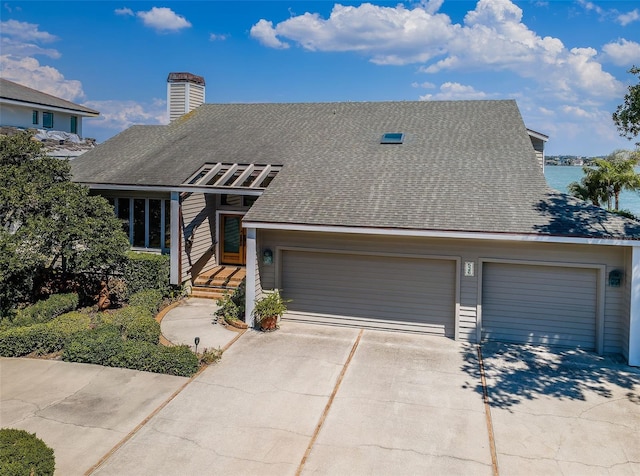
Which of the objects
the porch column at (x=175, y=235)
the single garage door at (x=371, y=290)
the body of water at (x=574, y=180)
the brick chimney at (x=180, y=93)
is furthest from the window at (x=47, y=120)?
the body of water at (x=574, y=180)

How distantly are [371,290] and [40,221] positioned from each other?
7747mm

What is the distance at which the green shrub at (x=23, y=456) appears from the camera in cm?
471

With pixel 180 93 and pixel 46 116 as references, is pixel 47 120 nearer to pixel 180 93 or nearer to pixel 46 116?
pixel 46 116

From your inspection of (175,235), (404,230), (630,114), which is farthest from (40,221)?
(630,114)

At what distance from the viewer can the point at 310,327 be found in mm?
11109

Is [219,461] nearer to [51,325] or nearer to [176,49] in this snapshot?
[51,325]

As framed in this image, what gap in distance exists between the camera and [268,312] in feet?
34.7

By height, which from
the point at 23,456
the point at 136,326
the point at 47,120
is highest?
the point at 47,120

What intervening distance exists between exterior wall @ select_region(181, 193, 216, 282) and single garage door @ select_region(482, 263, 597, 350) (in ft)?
26.6

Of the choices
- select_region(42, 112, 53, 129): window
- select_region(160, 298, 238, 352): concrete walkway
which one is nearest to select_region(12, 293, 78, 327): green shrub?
select_region(160, 298, 238, 352): concrete walkway

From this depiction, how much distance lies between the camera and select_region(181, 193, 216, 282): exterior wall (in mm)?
13211

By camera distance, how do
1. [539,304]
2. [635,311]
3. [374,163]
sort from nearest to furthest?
[635,311], [539,304], [374,163]

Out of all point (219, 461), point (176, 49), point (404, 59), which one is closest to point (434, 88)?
point (404, 59)

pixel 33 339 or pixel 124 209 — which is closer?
pixel 33 339
